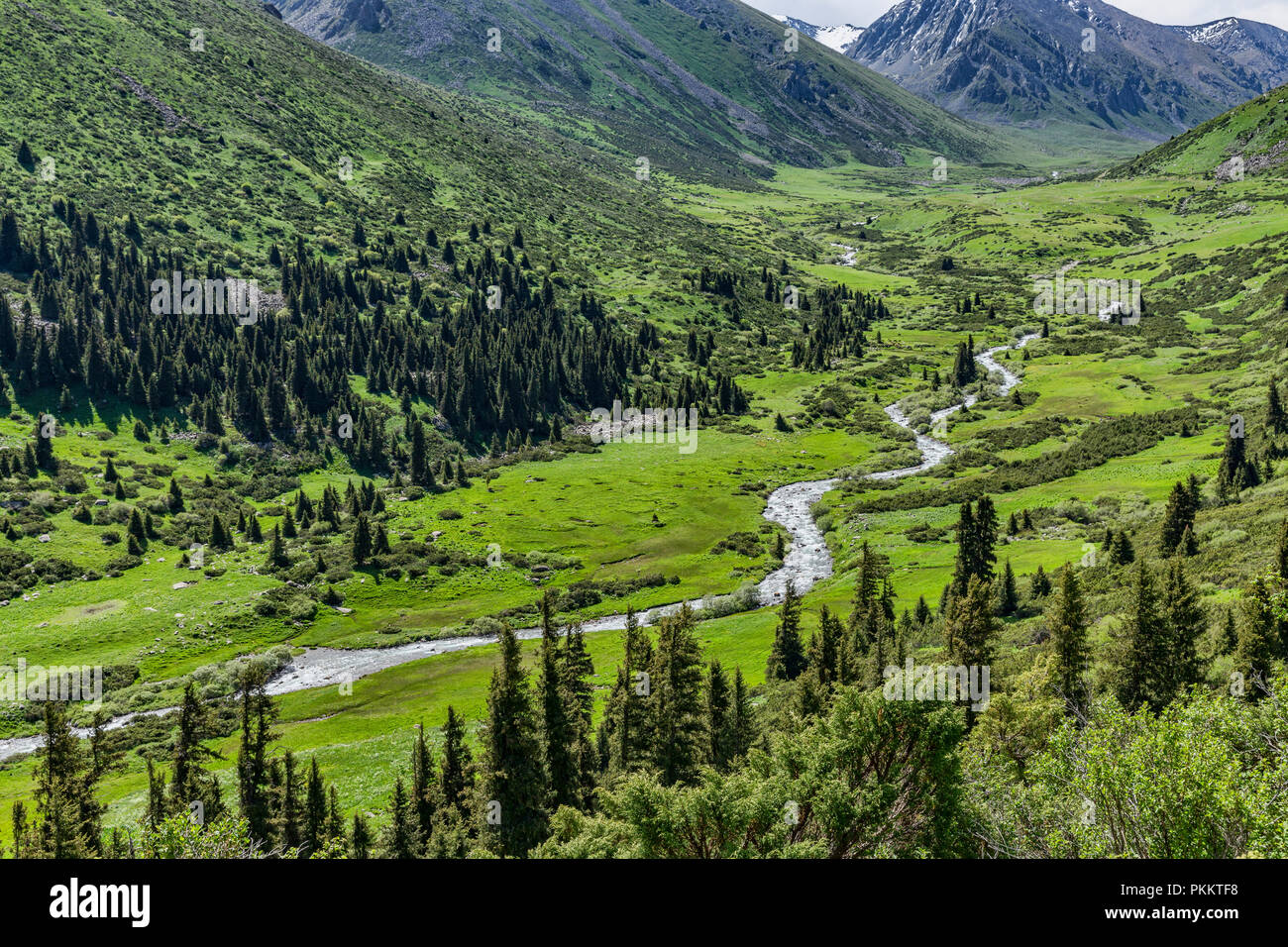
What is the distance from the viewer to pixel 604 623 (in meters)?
103

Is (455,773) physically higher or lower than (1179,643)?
lower

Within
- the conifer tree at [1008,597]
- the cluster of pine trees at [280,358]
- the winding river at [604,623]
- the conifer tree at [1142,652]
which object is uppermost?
the cluster of pine trees at [280,358]

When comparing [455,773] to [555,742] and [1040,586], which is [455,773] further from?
[1040,586]

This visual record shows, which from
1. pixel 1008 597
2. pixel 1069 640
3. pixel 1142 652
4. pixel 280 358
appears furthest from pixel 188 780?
pixel 280 358

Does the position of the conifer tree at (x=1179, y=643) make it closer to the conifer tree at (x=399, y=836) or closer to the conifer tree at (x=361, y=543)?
the conifer tree at (x=399, y=836)

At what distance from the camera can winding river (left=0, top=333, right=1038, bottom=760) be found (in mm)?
86062

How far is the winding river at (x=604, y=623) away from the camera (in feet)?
282

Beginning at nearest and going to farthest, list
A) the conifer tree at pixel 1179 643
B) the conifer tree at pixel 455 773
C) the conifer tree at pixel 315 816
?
the conifer tree at pixel 1179 643 → the conifer tree at pixel 315 816 → the conifer tree at pixel 455 773

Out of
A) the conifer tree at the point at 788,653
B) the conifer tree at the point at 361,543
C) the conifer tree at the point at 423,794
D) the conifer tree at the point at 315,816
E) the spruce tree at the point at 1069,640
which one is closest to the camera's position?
the spruce tree at the point at 1069,640

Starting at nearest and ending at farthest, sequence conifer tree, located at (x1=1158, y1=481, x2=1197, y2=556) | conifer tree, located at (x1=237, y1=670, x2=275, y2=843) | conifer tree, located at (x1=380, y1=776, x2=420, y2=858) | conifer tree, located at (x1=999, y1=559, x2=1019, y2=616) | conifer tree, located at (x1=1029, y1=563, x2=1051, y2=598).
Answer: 1. conifer tree, located at (x1=380, y1=776, x2=420, y2=858)
2. conifer tree, located at (x1=237, y1=670, x2=275, y2=843)
3. conifer tree, located at (x1=1158, y1=481, x2=1197, y2=556)
4. conifer tree, located at (x1=999, y1=559, x2=1019, y2=616)
5. conifer tree, located at (x1=1029, y1=563, x2=1051, y2=598)

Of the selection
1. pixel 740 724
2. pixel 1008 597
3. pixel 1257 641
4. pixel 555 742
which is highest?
pixel 1257 641

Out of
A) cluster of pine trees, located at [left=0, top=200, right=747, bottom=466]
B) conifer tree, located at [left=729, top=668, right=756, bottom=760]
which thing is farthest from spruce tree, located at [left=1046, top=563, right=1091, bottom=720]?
cluster of pine trees, located at [left=0, top=200, right=747, bottom=466]

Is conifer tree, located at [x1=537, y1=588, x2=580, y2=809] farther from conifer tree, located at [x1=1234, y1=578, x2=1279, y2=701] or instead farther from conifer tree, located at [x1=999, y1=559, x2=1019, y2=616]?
conifer tree, located at [x1=999, y1=559, x2=1019, y2=616]

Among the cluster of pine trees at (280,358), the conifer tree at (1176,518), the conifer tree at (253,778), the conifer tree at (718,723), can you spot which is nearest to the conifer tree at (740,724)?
the conifer tree at (718,723)
